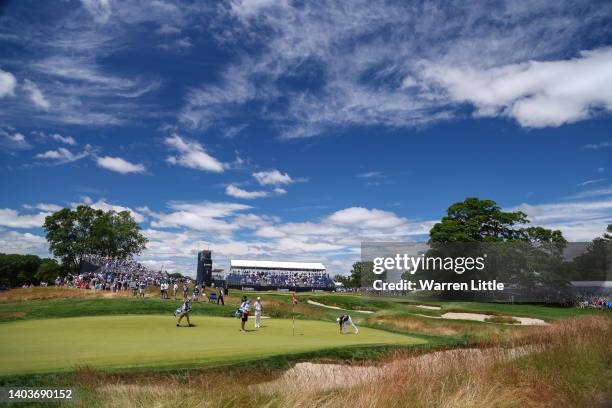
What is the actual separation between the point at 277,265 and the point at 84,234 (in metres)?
75.5

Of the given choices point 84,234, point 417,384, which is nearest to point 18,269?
point 84,234

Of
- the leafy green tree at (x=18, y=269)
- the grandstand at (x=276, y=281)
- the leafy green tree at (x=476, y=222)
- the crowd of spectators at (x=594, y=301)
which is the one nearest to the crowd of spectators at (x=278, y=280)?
the grandstand at (x=276, y=281)

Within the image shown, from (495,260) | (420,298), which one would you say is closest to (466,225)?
(495,260)

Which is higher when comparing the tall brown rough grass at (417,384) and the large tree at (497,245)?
the large tree at (497,245)

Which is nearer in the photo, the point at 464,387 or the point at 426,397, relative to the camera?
the point at 426,397

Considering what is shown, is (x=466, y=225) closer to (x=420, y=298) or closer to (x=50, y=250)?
(x=420, y=298)

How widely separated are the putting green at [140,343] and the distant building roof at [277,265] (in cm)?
12875

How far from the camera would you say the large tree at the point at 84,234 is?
3816 inches

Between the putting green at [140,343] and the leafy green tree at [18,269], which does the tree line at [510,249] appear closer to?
the putting green at [140,343]

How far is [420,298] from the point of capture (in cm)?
6475

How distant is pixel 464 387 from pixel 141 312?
29593 millimetres

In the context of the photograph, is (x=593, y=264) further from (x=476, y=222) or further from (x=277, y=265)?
(x=277, y=265)

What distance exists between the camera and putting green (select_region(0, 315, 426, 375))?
1452 centimetres

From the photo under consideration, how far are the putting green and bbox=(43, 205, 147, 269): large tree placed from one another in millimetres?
75981
